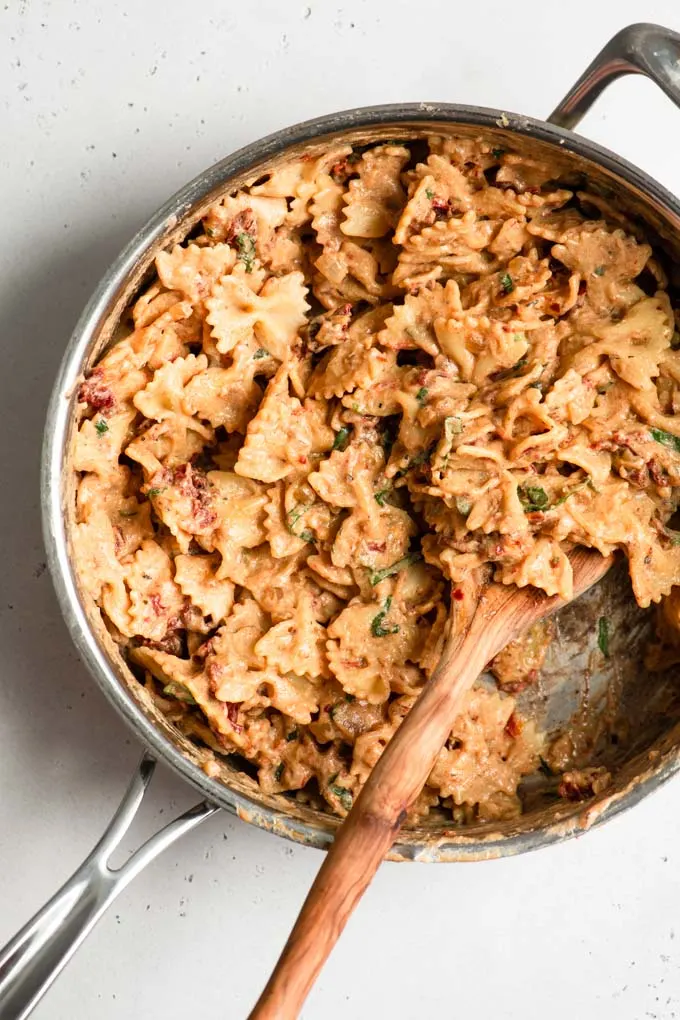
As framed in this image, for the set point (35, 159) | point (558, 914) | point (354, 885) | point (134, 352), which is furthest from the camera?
point (558, 914)

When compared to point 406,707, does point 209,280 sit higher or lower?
higher

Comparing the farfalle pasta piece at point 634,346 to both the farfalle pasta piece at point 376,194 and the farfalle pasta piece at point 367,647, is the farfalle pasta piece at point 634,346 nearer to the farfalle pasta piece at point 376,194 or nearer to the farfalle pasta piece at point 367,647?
the farfalle pasta piece at point 376,194

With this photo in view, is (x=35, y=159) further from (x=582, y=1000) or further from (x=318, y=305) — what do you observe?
(x=582, y=1000)

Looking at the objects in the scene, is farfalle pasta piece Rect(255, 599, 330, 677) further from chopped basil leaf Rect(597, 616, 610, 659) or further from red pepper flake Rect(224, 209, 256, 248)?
red pepper flake Rect(224, 209, 256, 248)

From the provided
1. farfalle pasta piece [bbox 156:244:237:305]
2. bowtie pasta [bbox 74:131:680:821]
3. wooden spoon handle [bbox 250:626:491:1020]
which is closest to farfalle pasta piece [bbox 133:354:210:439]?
bowtie pasta [bbox 74:131:680:821]

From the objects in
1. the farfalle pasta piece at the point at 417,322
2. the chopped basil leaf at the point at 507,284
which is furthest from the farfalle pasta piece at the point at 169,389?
the chopped basil leaf at the point at 507,284

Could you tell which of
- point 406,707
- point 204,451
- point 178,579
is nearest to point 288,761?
point 406,707
